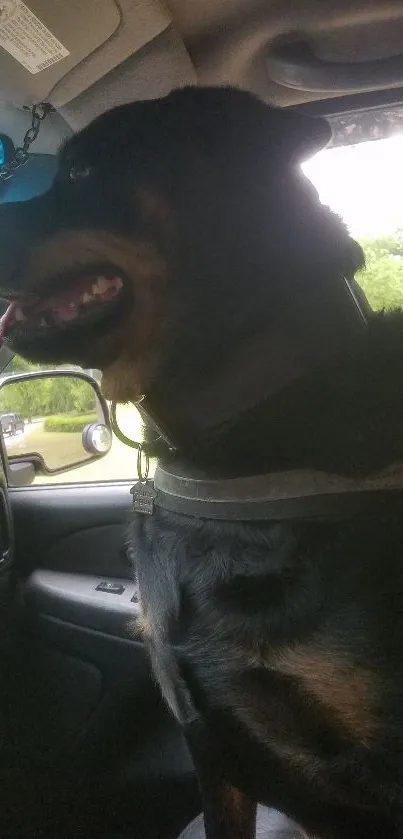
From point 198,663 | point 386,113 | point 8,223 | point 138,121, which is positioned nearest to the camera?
Result: point 198,663

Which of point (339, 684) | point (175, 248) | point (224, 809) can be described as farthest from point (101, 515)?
point (339, 684)

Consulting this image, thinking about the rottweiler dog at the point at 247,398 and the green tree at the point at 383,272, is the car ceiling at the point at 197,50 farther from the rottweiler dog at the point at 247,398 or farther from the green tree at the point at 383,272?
the green tree at the point at 383,272

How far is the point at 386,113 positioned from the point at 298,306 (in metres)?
0.71

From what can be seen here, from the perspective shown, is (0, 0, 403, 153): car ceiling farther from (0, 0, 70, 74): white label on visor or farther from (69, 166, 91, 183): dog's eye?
(69, 166, 91, 183): dog's eye

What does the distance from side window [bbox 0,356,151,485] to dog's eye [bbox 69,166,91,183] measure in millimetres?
1004

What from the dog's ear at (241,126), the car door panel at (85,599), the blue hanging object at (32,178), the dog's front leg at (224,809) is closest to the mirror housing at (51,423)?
the car door panel at (85,599)

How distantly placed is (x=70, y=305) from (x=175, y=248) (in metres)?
0.26

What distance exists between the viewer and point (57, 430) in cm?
294

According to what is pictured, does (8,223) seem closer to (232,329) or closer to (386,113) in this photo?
(232,329)

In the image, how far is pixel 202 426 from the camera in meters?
1.66

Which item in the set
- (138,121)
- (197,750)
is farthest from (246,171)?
(197,750)

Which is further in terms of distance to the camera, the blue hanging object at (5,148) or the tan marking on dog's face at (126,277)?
the blue hanging object at (5,148)

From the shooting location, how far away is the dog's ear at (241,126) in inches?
67.8

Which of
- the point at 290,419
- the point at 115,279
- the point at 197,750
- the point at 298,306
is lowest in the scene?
the point at 197,750
